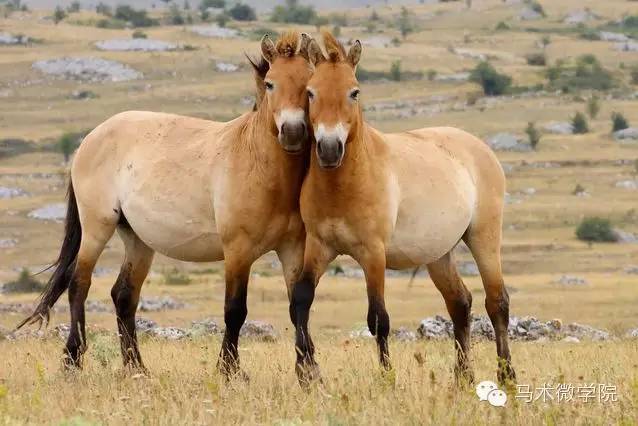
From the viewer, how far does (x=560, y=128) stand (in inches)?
3290

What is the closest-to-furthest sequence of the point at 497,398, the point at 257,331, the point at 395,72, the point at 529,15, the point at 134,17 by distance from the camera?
the point at 497,398 < the point at 257,331 < the point at 395,72 < the point at 134,17 < the point at 529,15

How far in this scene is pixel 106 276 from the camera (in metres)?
44.5

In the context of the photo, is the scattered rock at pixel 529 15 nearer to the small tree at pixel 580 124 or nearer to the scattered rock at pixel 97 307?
the small tree at pixel 580 124

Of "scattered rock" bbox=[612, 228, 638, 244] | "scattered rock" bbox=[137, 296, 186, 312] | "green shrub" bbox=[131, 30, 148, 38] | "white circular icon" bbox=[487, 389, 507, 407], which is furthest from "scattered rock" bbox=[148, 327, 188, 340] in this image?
"green shrub" bbox=[131, 30, 148, 38]

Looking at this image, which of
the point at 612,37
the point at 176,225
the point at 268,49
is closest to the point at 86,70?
the point at 612,37

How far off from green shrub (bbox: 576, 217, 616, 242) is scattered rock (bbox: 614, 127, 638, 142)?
25569mm

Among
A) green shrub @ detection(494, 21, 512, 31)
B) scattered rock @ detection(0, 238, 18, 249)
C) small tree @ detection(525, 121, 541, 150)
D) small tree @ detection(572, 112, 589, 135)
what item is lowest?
green shrub @ detection(494, 21, 512, 31)

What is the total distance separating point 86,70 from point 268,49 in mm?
92637

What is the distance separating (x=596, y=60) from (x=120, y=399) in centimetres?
10801

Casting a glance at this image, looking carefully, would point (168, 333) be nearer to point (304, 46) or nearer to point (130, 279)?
point (130, 279)

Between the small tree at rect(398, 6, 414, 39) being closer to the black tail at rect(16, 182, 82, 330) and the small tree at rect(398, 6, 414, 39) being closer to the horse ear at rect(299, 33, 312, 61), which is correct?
the black tail at rect(16, 182, 82, 330)

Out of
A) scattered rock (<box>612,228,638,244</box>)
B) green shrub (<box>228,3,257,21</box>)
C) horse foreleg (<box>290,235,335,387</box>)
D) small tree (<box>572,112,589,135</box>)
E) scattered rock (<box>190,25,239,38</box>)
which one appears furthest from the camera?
green shrub (<box>228,3,257,21</box>)

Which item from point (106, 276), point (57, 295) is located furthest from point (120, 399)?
point (106, 276)

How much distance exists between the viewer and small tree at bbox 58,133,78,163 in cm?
7362
